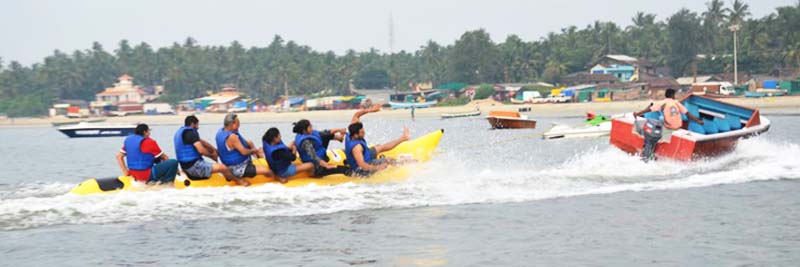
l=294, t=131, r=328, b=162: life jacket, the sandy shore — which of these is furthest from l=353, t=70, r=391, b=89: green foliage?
l=294, t=131, r=328, b=162: life jacket

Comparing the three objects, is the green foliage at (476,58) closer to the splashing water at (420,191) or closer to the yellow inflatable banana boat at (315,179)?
the splashing water at (420,191)

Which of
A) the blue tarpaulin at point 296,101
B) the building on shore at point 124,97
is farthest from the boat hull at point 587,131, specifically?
the building on shore at point 124,97

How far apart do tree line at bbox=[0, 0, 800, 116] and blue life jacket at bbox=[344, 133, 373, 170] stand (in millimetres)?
60652

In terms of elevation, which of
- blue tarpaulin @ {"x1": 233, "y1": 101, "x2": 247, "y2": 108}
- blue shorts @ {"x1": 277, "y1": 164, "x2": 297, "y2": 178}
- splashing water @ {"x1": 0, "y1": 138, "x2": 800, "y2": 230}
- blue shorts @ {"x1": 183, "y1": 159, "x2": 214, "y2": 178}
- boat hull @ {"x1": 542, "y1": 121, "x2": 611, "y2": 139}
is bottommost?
blue tarpaulin @ {"x1": 233, "y1": 101, "x2": 247, "y2": 108}

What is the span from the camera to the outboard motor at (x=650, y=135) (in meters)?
14.7

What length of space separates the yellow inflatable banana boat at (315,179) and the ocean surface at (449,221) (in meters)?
0.16

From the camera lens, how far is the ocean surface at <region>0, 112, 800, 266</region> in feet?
28.7

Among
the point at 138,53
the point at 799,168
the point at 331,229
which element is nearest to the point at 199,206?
the point at 331,229

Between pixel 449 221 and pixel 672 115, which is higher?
pixel 672 115

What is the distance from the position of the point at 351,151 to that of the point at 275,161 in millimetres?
1046

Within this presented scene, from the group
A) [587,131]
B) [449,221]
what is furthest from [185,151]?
[587,131]

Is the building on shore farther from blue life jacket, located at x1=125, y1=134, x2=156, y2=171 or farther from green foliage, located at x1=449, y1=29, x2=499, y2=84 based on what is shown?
blue life jacket, located at x1=125, y1=134, x2=156, y2=171

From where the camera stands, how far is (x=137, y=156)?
38.5 ft

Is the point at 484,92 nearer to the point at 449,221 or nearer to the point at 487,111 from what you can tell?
the point at 487,111
